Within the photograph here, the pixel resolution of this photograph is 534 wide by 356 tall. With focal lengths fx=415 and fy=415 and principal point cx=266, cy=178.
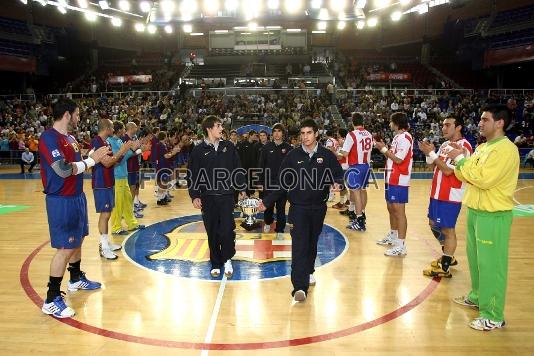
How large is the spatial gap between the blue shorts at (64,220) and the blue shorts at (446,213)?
4563 millimetres

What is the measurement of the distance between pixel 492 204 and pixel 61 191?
4.61m

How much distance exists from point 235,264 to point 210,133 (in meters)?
2.10

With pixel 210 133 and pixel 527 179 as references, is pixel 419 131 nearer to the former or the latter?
pixel 527 179

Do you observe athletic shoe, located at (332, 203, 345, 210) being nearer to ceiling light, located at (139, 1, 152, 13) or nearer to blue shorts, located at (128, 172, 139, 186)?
blue shorts, located at (128, 172, 139, 186)

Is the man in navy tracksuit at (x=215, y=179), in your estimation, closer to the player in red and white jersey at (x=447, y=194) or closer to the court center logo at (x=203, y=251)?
the court center logo at (x=203, y=251)

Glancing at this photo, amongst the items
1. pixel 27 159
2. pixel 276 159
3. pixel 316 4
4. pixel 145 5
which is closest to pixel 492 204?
pixel 276 159

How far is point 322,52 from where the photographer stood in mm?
35281

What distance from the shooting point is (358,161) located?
8.27 meters

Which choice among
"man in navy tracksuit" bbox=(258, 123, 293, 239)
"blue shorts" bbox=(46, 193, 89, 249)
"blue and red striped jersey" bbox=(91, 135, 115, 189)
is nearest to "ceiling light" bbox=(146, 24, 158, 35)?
"man in navy tracksuit" bbox=(258, 123, 293, 239)

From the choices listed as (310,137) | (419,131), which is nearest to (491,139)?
(310,137)

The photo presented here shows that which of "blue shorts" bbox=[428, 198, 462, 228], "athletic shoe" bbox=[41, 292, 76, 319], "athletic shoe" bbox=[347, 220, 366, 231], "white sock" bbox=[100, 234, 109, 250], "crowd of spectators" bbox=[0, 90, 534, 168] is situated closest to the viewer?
"athletic shoe" bbox=[41, 292, 76, 319]

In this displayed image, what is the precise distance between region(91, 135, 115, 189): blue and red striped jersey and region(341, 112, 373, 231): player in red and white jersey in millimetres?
4230

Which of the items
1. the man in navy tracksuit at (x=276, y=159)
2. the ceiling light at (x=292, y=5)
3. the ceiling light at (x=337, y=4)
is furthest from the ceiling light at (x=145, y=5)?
the man in navy tracksuit at (x=276, y=159)

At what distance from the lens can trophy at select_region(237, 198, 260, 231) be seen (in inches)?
303
